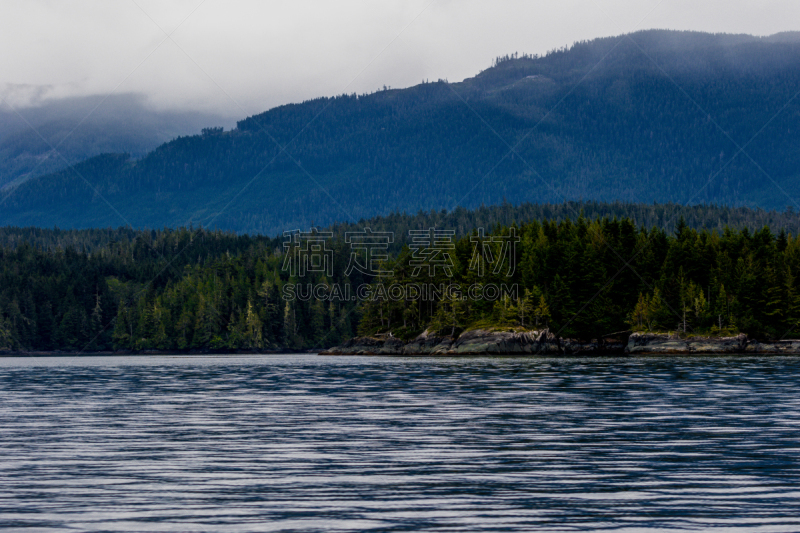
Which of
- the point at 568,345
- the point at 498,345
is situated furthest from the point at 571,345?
the point at 498,345

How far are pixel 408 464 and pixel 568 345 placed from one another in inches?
4922

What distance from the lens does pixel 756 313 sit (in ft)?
457

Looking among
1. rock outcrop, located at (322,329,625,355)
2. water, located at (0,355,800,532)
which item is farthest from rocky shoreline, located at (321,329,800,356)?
water, located at (0,355,800,532)

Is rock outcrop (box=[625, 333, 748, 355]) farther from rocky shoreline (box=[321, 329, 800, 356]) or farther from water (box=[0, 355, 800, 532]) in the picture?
water (box=[0, 355, 800, 532])

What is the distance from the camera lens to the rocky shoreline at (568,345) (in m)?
132

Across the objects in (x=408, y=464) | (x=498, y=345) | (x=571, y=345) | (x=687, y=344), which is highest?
(x=408, y=464)

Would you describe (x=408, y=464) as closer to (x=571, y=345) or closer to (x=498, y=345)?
(x=498, y=345)

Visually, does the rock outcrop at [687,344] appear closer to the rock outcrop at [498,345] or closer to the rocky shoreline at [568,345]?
the rocky shoreline at [568,345]

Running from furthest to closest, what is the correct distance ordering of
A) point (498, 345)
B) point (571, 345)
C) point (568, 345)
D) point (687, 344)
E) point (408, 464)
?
point (571, 345)
point (568, 345)
point (498, 345)
point (687, 344)
point (408, 464)

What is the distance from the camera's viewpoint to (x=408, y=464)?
25.0m

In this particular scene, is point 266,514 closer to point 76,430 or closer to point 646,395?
point 76,430

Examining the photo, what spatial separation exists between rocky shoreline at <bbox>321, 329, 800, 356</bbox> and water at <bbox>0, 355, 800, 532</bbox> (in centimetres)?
8699

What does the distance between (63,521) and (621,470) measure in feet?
45.7

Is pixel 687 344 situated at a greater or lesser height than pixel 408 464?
lesser
